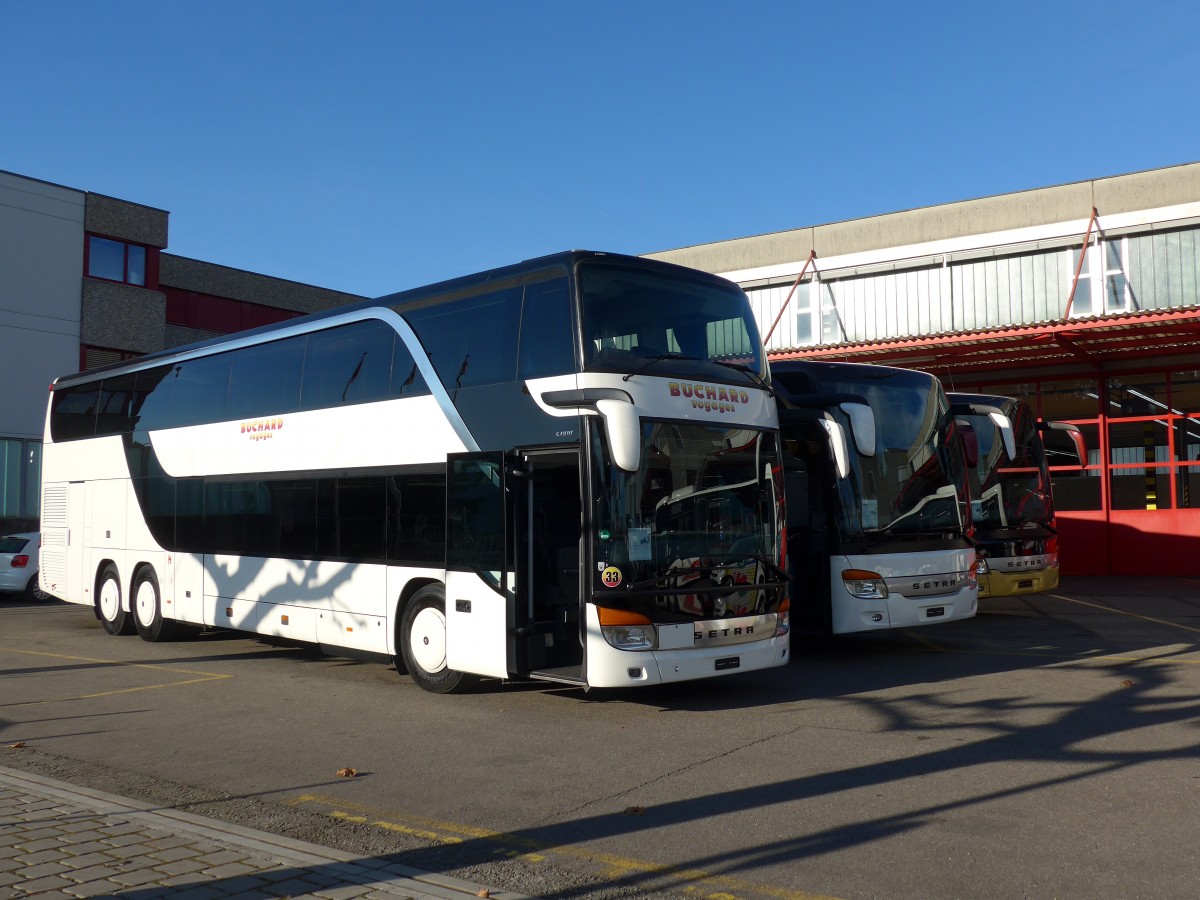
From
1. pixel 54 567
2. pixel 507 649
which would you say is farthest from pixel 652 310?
pixel 54 567

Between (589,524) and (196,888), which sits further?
(589,524)

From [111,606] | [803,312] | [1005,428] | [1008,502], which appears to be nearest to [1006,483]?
[1008,502]

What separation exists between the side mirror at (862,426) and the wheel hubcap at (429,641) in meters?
4.78

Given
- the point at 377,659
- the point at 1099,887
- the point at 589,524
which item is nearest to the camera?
the point at 1099,887

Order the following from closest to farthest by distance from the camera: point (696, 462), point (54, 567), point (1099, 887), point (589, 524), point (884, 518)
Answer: point (1099, 887), point (589, 524), point (696, 462), point (884, 518), point (54, 567)

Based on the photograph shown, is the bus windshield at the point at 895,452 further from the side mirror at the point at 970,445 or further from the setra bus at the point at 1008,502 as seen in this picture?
the setra bus at the point at 1008,502

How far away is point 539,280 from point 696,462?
216cm

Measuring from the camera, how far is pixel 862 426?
11852mm

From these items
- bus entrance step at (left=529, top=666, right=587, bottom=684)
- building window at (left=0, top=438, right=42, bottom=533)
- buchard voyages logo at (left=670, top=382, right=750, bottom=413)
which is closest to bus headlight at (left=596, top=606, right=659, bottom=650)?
bus entrance step at (left=529, top=666, right=587, bottom=684)

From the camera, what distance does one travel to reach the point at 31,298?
107 feet

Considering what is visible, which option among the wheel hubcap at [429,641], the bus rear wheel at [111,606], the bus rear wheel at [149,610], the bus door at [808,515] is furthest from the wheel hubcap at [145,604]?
the bus door at [808,515]

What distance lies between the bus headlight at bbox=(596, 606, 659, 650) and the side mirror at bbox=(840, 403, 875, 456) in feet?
12.6

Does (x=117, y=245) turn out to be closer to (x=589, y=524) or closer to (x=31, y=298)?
(x=31, y=298)

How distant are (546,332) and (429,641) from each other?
11.1ft
